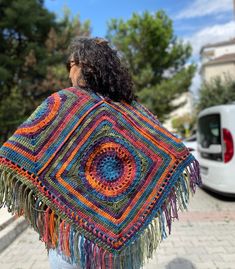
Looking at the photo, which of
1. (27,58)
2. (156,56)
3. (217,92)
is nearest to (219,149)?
(27,58)

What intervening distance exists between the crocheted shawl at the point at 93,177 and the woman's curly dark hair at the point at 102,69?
53 mm

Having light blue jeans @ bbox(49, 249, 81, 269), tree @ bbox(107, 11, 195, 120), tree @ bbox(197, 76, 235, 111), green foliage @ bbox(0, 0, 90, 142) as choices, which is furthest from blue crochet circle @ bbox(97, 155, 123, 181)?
tree @ bbox(107, 11, 195, 120)

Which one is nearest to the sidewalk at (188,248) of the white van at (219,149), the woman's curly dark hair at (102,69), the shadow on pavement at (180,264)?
the shadow on pavement at (180,264)

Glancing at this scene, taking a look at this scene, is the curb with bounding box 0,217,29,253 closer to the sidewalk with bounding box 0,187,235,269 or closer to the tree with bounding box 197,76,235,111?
the sidewalk with bounding box 0,187,235,269

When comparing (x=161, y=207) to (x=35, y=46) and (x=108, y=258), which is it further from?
(x=35, y=46)

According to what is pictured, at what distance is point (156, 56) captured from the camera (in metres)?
Answer: 27.4

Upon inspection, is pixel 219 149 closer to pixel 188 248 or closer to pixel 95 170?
pixel 188 248

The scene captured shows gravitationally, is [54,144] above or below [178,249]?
above

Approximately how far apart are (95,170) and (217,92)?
2256 cm

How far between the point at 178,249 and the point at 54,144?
10.8ft

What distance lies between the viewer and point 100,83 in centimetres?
180

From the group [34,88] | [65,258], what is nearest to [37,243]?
[65,258]

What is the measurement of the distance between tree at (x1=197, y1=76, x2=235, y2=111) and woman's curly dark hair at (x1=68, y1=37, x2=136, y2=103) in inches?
833

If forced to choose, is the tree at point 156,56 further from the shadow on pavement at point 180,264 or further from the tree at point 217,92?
the shadow on pavement at point 180,264
